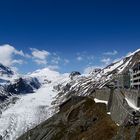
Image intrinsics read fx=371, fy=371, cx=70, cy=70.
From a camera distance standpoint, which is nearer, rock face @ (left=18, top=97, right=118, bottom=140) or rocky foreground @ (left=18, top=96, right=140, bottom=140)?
rocky foreground @ (left=18, top=96, right=140, bottom=140)

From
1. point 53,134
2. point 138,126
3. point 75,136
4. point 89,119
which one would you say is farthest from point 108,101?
point 138,126

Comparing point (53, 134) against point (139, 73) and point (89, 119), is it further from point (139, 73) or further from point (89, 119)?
point (139, 73)

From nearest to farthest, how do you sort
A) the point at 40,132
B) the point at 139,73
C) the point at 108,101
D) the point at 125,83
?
the point at 108,101 < the point at 40,132 < the point at 139,73 < the point at 125,83

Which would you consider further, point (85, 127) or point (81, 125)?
point (81, 125)

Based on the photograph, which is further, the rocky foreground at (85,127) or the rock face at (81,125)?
the rock face at (81,125)

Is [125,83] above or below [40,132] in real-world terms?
above
